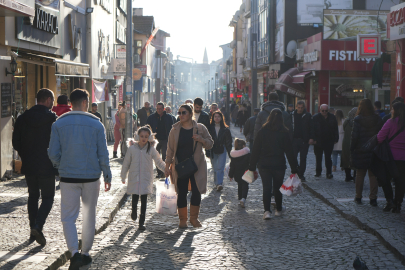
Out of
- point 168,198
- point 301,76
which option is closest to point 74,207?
point 168,198

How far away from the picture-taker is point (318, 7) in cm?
3347

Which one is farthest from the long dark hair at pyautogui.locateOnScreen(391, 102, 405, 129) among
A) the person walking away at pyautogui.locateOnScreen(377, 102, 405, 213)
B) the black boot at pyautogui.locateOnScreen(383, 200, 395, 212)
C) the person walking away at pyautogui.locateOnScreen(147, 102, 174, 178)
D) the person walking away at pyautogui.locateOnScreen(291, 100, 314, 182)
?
the person walking away at pyautogui.locateOnScreen(147, 102, 174, 178)

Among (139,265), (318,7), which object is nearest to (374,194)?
(139,265)

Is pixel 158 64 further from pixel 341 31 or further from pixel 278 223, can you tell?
pixel 278 223

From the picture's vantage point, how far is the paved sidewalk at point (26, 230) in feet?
18.7

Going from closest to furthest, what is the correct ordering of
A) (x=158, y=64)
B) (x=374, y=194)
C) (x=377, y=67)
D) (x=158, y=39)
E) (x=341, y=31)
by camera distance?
(x=374, y=194) → (x=377, y=67) → (x=341, y=31) → (x=158, y=64) → (x=158, y=39)

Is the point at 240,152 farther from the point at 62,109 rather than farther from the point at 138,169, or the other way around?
the point at 62,109

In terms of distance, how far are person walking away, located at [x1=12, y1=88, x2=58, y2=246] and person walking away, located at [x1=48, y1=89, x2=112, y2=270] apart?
40.8 inches

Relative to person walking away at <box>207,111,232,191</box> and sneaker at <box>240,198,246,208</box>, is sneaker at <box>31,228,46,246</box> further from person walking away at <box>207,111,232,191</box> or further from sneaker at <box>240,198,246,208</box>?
person walking away at <box>207,111,232,191</box>

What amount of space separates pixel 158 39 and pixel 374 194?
78765 mm

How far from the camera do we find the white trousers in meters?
5.66

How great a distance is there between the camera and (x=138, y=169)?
8039 mm

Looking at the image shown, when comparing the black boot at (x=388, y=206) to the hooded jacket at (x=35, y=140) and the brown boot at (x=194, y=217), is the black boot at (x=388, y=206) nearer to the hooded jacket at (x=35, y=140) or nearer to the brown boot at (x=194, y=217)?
the brown boot at (x=194, y=217)

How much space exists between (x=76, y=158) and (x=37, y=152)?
1.25m
